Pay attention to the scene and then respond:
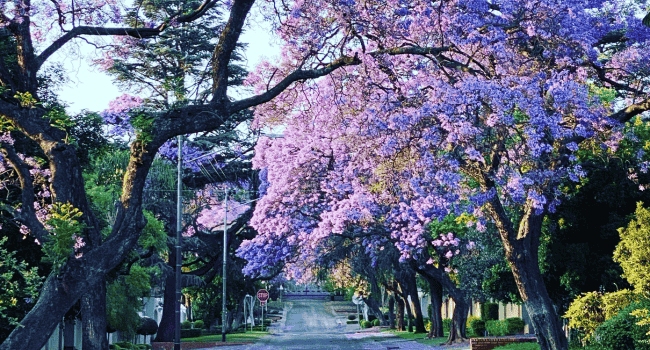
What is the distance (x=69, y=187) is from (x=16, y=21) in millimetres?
3036

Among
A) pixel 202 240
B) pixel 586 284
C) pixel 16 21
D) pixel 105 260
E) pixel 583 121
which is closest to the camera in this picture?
pixel 105 260

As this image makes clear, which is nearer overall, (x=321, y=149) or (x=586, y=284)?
(x=586, y=284)

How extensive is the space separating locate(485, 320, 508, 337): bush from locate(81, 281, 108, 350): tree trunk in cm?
3450

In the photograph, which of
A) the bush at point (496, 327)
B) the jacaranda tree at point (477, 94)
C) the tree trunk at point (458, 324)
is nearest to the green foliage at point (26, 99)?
the jacaranda tree at point (477, 94)

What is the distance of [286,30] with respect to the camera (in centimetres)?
1559

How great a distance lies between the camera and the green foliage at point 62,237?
1183 cm

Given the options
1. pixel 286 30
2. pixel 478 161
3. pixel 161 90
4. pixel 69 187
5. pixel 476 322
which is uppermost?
pixel 161 90

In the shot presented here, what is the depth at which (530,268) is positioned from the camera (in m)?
22.6

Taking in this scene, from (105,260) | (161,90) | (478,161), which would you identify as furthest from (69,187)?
(161,90)

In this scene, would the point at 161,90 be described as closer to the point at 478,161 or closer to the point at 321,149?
the point at 321,149

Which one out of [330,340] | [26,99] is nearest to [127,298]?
[330,340]

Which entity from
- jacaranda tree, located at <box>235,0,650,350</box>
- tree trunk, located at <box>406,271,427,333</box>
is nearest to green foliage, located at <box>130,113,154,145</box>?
jacaranda tree, located at <box>235,0,650,350</box>

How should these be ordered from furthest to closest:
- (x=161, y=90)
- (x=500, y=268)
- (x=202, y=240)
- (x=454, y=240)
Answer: (x=202, y=240), (x=161, y=90), (x=454, y=240), (x=500, y=268)

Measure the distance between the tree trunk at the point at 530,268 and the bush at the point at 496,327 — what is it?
2521 cm
